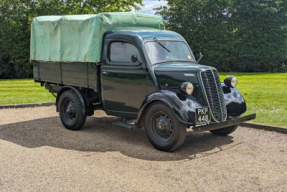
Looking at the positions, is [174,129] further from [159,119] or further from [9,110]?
[9,110]

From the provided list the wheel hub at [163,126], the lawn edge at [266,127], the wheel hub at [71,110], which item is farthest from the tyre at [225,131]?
the wheel hub at [71,110]

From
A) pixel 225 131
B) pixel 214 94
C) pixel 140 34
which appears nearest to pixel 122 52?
A: pixel 140 34

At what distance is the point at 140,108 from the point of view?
642 cm

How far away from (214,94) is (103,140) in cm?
247

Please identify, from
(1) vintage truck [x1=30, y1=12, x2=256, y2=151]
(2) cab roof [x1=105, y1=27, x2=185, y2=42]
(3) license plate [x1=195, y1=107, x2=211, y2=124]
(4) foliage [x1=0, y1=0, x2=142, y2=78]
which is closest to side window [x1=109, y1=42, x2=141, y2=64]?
(1) vintage truck [x1=30, y1=12, x2=256, y2=151]

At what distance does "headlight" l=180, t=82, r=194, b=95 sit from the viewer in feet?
19.7

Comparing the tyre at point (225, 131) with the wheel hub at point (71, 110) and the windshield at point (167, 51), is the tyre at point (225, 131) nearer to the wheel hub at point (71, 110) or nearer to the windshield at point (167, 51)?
the windshield at point (167, 51)

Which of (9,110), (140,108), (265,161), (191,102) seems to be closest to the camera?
(265,161)

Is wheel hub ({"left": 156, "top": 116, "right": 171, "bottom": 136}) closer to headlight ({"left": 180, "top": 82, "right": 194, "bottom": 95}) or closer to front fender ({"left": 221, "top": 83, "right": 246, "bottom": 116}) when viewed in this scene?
headlight ({"left": 180, "top": 82, "right": 194, "bottom": 95})

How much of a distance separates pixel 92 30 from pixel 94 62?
2.26 ft

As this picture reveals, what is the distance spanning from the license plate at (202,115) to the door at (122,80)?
49.4 inches

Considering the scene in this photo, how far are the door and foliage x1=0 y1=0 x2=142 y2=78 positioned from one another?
2366 centimetres

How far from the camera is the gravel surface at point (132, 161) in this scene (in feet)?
15.3

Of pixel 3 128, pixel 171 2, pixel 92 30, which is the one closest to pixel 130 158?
pixel 92 30
